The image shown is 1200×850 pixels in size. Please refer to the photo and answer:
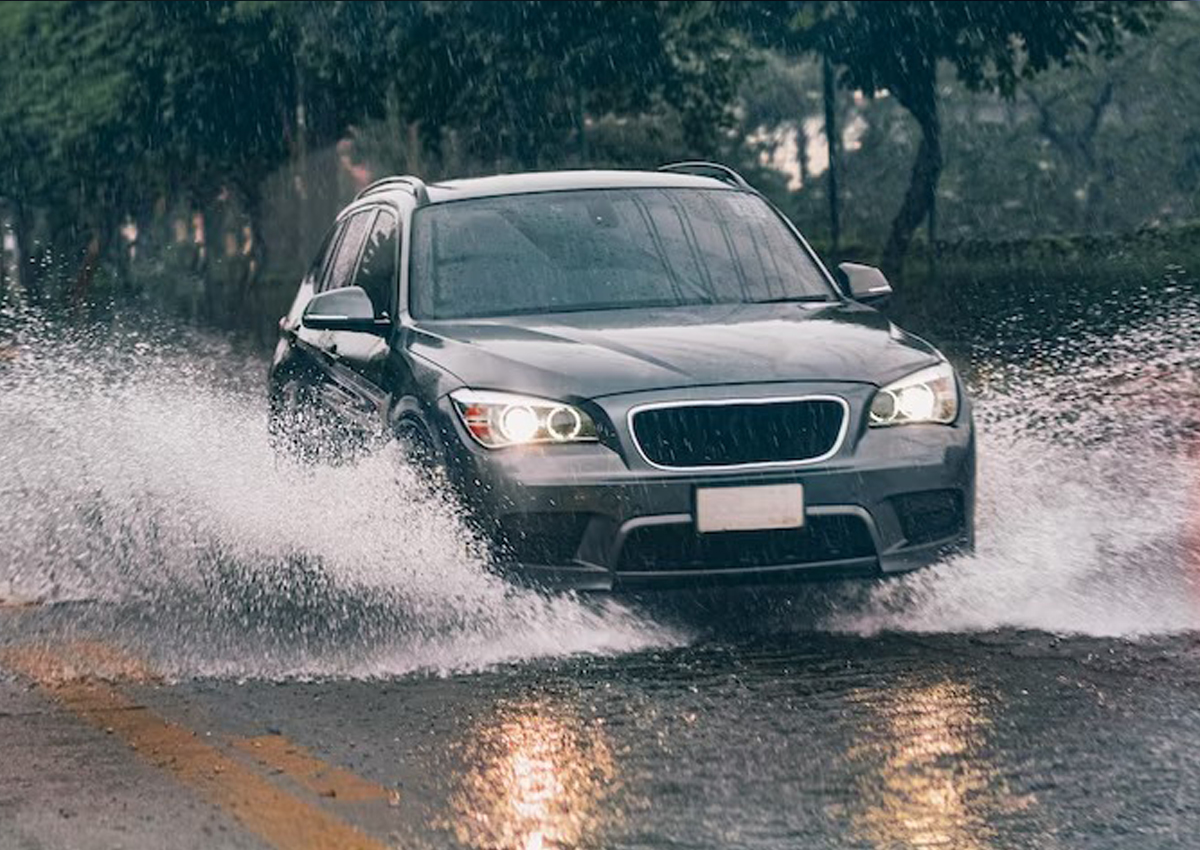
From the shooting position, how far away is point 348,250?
427 inches

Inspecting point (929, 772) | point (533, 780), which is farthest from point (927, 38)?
point (533, 780)

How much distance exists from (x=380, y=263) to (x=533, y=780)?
13.6 ft

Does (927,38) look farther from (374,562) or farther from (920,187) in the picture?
(374,562)

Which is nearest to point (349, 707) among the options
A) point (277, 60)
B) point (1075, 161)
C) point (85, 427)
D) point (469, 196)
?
point (469, 196)

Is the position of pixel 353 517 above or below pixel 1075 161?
above

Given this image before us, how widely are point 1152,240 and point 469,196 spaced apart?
1347 inches

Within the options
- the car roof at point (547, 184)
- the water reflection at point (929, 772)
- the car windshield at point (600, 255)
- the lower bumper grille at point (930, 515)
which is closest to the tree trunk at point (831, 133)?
the car roof at point (547, 184)

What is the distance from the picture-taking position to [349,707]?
7.02 m

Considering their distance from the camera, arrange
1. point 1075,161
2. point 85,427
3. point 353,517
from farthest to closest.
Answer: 1. point 1075,161
2. point 85,427
3. point 353,517

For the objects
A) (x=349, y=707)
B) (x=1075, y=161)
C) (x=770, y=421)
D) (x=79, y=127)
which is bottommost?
(x=1075, y=161)

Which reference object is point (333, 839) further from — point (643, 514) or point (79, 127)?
point (79, 127)

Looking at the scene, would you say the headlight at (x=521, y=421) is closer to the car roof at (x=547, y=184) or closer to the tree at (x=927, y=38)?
the car roof at (x=547, y=184)

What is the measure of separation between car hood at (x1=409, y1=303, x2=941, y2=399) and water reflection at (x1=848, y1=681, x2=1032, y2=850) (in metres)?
1.26

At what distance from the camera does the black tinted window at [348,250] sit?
10570 millimetres
